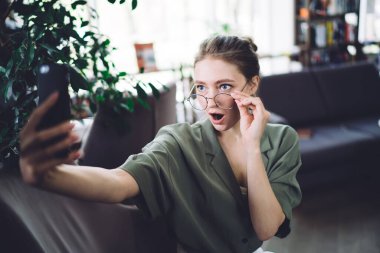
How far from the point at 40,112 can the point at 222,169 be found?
618 millimetres

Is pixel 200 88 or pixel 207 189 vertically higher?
pixel 200 88

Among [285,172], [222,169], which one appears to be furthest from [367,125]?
[222,169]

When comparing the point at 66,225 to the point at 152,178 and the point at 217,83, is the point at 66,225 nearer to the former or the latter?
the point at 152,178

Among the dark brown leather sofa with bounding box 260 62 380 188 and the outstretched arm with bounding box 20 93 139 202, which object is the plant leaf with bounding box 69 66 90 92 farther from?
the dark brown leather sofa with bounding box 260 62 380 188

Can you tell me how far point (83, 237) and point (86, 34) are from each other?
2.36ft

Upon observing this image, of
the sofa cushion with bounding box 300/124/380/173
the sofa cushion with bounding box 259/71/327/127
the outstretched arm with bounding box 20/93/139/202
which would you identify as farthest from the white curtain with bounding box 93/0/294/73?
the outstretched arm with bounding box 20/93/139/202

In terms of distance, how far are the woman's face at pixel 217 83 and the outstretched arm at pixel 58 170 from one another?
398 mm

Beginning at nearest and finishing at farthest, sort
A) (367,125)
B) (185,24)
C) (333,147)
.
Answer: (333,147) < (367,125) < (185,24)

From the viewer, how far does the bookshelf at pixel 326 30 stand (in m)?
4.41

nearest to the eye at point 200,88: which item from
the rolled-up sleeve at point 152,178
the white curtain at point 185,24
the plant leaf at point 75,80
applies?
the rolled-up sleeve at point 152,178

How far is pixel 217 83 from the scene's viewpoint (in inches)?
40.1

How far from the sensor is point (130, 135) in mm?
1982

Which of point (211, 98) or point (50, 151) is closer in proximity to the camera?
point (50, 151)

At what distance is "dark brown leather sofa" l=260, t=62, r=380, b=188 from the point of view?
2543 mm
